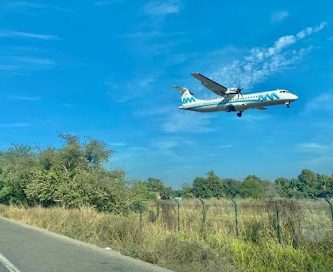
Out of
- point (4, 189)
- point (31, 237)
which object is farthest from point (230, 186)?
point (31, 237)

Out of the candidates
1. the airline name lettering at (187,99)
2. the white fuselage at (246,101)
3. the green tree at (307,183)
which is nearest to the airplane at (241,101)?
the white fuselage at (246,101)

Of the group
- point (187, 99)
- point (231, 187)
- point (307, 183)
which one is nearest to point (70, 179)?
point (187, 99)

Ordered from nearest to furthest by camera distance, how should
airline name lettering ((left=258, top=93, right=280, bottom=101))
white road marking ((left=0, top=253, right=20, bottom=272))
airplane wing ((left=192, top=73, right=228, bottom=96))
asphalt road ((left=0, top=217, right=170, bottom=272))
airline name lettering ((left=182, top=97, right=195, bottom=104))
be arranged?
white road marking ((left=0, top=253, right=20, bottom=272)), asphalt road ((left=0, top=217, right=170, bottom=272)), airline name lettering ((left=258, top=93, right=280, bottom=101)), airplane wing ((left=192, top=73, right=228, bottom=96)), airline name lettering ((left=182, top=97, right=195, bottom=104))

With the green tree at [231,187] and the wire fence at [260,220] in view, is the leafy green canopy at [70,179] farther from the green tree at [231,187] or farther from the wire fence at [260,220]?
the green tree at [231,187]

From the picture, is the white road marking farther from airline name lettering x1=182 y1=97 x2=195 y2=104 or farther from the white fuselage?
airline name lettering x1=182 y1=97 x2=195 y2=104

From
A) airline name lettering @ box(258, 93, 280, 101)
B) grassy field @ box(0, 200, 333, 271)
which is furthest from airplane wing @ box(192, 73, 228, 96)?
grassy field @ box(0, 200, 333, 271)
